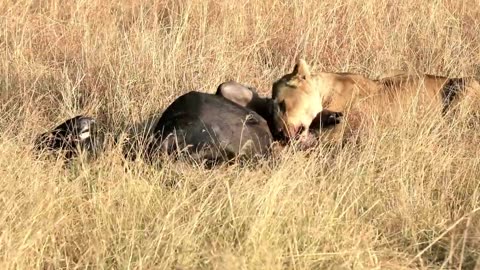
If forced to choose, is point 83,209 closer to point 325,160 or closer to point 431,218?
point 325,160

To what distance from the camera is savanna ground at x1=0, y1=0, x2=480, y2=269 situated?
310 centimetres

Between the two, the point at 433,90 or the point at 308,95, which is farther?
the point at 433,90

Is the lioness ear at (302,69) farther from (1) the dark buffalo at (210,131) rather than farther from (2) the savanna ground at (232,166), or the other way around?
(2) the savanna ground at (232,166)

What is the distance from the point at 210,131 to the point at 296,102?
0.73 metres

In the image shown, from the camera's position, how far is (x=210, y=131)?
435 cm

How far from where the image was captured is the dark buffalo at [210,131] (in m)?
4.21

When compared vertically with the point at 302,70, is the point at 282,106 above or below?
below

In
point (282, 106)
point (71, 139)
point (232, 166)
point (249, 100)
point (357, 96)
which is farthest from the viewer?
point (357, 96)

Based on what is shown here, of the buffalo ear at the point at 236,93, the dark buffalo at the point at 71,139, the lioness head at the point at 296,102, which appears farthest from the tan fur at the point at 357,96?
the dark buffalo at the point at 71,139

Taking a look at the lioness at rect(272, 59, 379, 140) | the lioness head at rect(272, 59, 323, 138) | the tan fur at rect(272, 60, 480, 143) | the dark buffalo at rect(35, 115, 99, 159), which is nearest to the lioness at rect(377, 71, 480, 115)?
the tan fur at rect(272, 60, 480, 143)

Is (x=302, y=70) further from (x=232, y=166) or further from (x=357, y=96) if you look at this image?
(x=232, y=166)

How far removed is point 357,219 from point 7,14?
14.2ft

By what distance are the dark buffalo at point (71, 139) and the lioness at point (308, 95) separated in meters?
1.16

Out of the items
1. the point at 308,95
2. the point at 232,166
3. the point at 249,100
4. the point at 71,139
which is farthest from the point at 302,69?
the point at 71,139
